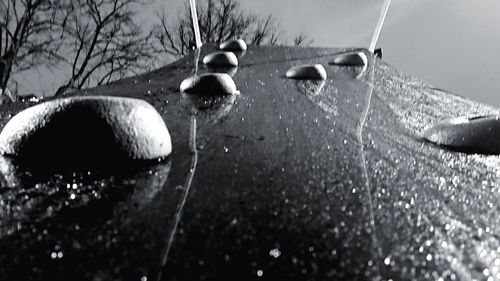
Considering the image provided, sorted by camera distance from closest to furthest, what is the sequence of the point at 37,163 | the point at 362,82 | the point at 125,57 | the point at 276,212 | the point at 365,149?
1. the point at 276,212
2. the point at 37,163
3. the point at 365,149
4. the point at 362,82
5. the point at 125,57

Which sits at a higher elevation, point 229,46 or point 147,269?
point 229,46

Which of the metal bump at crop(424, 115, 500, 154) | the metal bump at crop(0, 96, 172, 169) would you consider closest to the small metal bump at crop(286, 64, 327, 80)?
the metal bump at crop(424, 115, 500, 154)

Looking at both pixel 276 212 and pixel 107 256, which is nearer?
pixel 107 256

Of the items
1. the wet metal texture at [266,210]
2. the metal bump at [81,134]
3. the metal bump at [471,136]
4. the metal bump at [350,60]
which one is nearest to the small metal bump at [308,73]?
the metal bump at [350,60]

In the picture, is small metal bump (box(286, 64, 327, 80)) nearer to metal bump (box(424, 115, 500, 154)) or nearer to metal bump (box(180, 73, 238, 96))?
metal bump (box(180, 73, 238, 96))

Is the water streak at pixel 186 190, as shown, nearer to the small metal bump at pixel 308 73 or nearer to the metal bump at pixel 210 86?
the metal bump at pixel 210 86

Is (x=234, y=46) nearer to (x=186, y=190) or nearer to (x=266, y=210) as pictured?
(x=186, y=190)

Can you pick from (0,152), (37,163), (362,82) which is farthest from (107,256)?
(362,82)

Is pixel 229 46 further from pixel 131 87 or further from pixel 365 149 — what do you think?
pixel 365 149
